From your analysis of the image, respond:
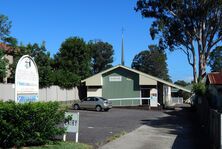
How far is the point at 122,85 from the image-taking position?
49.3m

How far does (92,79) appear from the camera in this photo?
163 feet

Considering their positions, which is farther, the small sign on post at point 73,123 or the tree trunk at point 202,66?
the tree trunk at point 202,66

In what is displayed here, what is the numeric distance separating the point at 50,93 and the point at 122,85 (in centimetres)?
1162

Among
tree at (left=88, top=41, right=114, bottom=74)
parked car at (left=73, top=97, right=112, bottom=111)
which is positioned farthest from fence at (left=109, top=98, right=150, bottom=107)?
tree at (left=88, top=41, right=114, bottom=74)

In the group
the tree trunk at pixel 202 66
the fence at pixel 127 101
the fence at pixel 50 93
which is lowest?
the fence at pixel 127 101

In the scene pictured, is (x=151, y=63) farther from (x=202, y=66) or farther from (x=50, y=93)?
(x=50, y=93)

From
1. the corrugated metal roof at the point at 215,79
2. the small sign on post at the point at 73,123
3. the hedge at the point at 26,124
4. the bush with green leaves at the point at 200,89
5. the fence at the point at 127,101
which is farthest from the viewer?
the fence at the point at 127,101

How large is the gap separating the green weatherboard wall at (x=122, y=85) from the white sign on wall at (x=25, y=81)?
35.0 m

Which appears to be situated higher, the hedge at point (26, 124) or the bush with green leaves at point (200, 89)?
the bush with green leaves at point (200, 89)

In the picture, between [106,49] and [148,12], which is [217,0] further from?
[106,49]

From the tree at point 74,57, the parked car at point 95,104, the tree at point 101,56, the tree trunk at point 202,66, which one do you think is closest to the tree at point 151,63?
the tree at point 101,56

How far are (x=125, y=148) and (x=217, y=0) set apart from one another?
28363 millimetres

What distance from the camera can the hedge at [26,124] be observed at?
11141mm

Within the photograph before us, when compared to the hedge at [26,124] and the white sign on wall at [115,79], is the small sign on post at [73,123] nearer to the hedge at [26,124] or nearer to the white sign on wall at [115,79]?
the hedge at [26,124]
